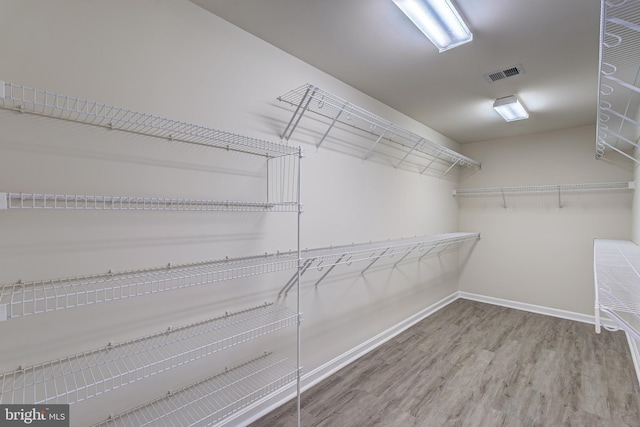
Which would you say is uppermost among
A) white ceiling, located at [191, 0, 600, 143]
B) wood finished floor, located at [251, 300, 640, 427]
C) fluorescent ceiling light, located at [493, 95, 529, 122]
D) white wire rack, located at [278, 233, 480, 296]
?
white ceiling, located at [191, 0, 600, 143]

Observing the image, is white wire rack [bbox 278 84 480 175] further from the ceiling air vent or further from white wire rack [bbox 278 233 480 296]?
white wire rack [bbox 278 233 480 296]

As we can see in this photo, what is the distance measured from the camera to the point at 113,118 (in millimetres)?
1166

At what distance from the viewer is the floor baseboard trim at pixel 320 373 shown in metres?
1.74

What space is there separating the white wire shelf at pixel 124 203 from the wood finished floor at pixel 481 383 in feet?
4.39

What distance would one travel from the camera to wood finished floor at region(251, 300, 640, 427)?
1833mm

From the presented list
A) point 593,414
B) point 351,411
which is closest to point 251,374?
point 351,411

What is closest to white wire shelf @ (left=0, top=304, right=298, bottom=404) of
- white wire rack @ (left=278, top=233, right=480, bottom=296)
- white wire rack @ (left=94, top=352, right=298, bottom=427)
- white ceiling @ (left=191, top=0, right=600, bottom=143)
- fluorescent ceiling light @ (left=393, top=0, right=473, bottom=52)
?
white wire rack @ (left=94, top=352, right=298, bottom=427)

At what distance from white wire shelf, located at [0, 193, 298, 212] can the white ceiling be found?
3.48 feet

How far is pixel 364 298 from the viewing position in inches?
102

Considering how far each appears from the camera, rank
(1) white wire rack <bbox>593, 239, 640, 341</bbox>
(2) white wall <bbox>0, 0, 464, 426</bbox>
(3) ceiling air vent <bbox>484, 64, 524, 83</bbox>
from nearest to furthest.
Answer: (1) white wire rack <bbox>593, 239, 640, 341</bbox>
(2) white wall <bbox>0, 0, 464, 426</bbox>
(3) ceiling air vent <bbox>484, 64, 524, 83</bbox>

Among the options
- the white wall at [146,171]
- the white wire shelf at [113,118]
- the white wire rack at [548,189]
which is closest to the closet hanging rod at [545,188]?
the white wire rack at [548,189]

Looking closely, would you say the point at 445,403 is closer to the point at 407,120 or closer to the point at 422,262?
the point at 422,262

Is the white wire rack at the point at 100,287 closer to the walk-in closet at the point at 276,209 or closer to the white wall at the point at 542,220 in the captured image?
the walk-in closet at the point at 276,209

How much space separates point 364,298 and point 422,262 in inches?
48.1
